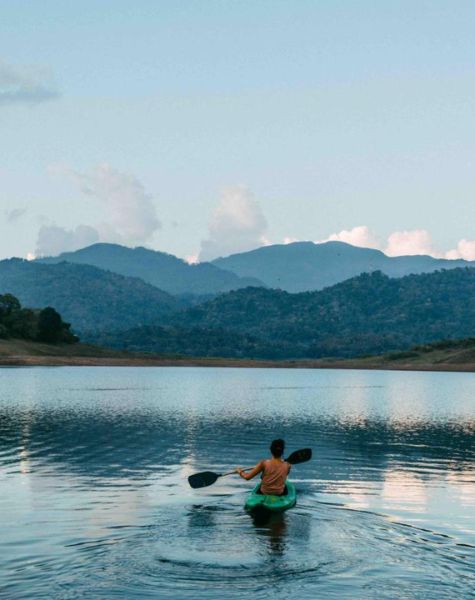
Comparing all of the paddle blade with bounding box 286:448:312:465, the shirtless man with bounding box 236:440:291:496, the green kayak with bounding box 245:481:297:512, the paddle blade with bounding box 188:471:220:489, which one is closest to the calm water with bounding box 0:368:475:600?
the green kayak with bounding box 245:481:297:512

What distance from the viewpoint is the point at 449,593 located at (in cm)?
2470

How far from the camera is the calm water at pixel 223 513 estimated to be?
84.4ft

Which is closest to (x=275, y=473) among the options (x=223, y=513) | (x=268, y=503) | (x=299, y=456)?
(x=268, y=503)

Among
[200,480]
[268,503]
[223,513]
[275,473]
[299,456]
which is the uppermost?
[299,456]

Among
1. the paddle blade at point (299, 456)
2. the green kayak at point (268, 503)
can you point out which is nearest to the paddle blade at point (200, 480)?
the paddle blade at point (299, 456)

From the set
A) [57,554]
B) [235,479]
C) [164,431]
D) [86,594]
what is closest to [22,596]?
[86,594]

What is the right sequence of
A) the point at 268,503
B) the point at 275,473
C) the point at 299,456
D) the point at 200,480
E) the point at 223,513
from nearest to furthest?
the point at 268,503 < the point at 275,473 < the point at 223,513 < the point at 200,480 < the point at 299,456

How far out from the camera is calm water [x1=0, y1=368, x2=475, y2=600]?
25.7 meters

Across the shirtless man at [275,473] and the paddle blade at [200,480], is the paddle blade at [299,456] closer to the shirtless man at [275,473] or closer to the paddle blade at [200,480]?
the paddle blade at [200,480]

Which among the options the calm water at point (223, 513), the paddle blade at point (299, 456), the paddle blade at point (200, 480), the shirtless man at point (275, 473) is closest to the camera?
the calm water at point (223, 513)

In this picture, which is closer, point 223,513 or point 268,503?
point 268,503

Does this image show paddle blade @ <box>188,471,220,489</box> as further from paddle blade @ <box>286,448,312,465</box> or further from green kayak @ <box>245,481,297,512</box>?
green kayak @ <box>245,481,297,512</box>

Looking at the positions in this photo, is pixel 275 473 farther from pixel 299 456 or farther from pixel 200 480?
pixel 299 456

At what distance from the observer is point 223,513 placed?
36969 millimetres
